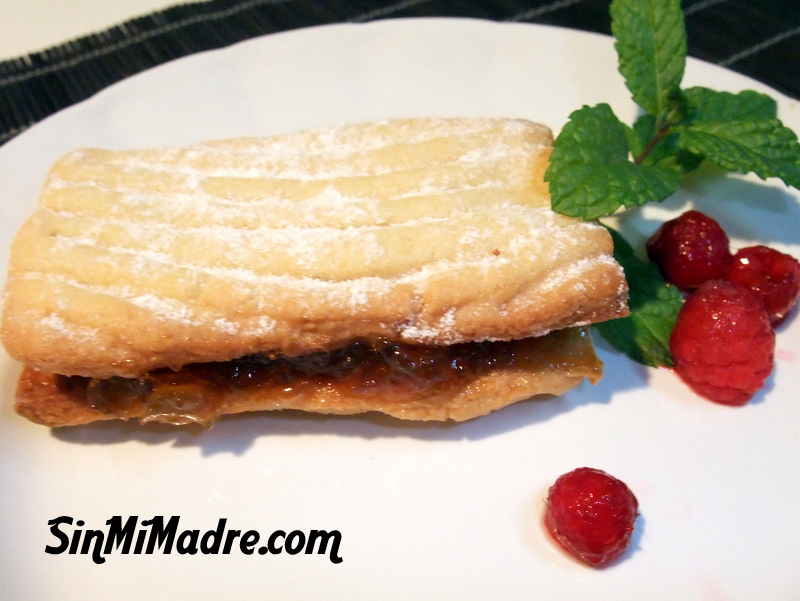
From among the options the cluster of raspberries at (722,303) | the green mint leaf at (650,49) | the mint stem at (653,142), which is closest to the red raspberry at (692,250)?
the cluster of raspberries at (722,303)

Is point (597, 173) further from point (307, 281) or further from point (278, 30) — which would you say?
point (278, 30)

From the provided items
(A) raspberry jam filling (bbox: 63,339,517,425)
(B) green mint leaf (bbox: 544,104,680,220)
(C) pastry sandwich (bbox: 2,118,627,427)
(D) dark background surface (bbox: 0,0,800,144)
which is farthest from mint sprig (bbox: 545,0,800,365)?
(D) dark background surface (bbox: 0,0,800,144)

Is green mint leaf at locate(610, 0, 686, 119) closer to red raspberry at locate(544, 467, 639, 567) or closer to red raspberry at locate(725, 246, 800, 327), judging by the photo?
red raspberry at locate(725, 246, 800, 327)

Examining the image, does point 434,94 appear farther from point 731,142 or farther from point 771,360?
point 771,360

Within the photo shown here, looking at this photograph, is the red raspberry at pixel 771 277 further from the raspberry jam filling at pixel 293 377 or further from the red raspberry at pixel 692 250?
the raspberry jam filling at pixel 293 377

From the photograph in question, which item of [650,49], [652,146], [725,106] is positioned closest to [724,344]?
[652,146]

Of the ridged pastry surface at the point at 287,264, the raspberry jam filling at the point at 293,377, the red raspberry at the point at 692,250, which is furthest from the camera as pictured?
the red raspberry at the point at 692,250
